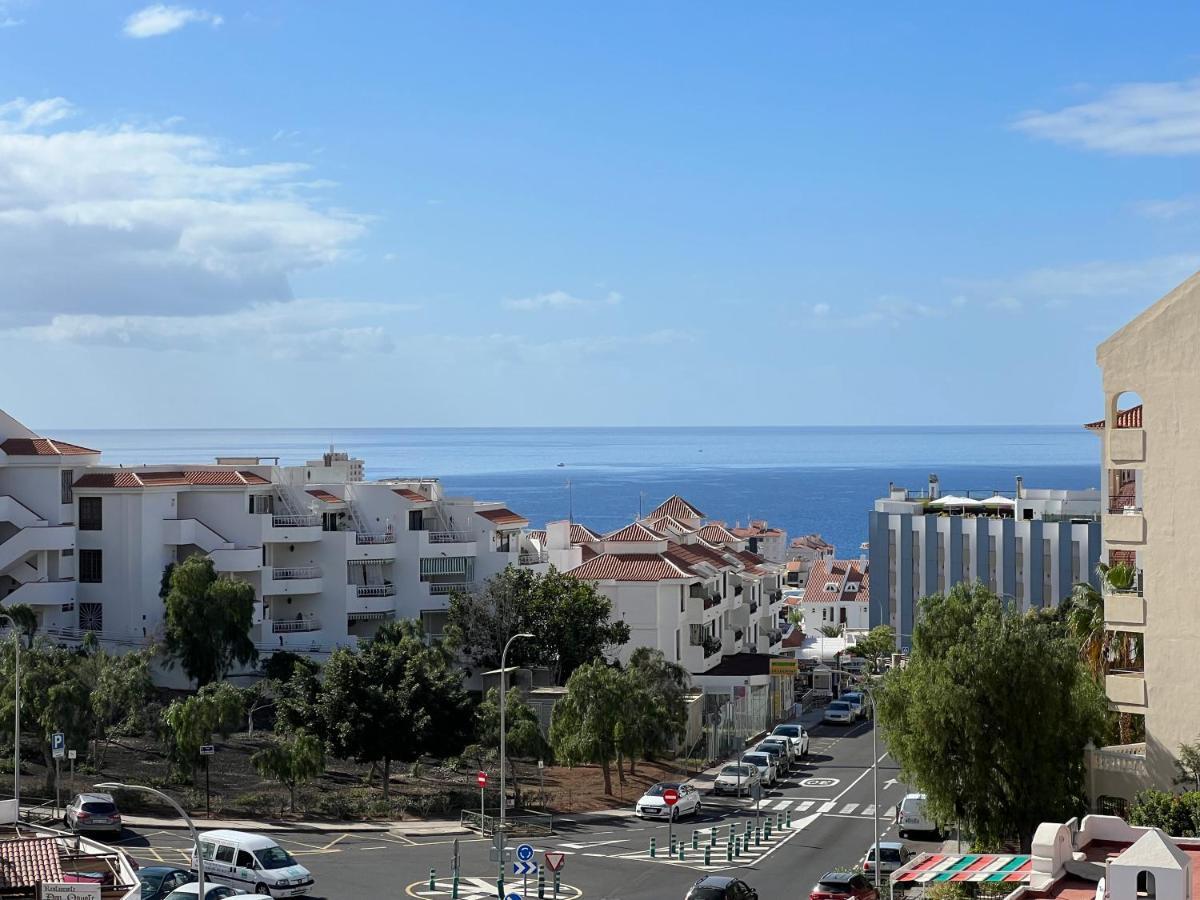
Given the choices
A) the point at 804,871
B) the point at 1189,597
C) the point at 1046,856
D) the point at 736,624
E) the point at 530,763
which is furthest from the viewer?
the point at 736,624

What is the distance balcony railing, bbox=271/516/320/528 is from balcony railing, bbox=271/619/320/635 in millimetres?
4530

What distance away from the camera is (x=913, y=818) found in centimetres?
4884

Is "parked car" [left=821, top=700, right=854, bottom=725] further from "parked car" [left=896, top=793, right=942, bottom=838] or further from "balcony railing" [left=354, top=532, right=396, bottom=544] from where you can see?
"parked car" [left=896, top=793, right=942, bottom=838]

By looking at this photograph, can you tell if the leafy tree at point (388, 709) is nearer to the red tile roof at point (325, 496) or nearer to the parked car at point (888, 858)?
the parked car at point (888, 858)

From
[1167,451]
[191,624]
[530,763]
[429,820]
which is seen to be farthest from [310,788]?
[1167,451]

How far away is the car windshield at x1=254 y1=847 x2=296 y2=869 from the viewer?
129ft

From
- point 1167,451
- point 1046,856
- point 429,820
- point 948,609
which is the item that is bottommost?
point 429,820

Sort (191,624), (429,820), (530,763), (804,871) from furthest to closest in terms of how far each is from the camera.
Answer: (191,624) → (530,763) → (429,820) → (804,871)

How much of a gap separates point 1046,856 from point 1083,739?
11.5 m

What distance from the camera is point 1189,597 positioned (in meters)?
39.9

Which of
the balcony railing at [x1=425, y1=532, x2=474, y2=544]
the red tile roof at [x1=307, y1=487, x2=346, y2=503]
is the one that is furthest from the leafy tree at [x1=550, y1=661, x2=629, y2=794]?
the red tile roof at [x1=307, y1=487, x2=346, y2=503]

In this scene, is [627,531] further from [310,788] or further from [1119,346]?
[1119,346]

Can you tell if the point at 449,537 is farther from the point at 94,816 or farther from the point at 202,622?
the point at 94,816

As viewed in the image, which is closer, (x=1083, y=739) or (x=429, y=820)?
(x=1083, y=739)
